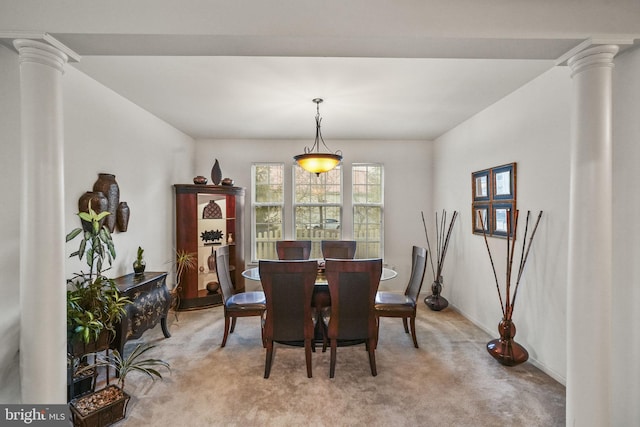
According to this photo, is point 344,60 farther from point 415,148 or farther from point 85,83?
point 415,148

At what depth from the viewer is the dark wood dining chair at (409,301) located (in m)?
3.04

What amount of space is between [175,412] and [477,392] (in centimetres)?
227

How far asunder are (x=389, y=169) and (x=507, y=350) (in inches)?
124

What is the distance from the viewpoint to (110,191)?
296 cm

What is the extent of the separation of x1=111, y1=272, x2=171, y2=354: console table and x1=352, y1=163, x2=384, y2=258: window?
9.97 ft

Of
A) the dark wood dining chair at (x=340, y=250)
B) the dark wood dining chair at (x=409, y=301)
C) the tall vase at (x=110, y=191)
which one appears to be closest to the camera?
the tall vase at (x=110, y=191)

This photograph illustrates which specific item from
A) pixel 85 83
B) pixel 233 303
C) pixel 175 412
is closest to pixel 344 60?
pixel 85 83

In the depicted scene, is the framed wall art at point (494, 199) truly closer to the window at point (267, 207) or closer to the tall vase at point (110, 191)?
the window at point (267, 207)

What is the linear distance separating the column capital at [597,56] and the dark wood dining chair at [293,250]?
10.2 feet

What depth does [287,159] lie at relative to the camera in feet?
16.6

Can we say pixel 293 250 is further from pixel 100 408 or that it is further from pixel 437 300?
pixel 100 408

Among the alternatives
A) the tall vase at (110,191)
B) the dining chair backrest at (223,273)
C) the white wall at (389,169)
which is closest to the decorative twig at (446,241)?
the white wall at (389,169)

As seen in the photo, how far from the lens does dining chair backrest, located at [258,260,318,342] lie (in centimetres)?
243

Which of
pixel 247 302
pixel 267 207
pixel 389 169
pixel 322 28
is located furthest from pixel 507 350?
pixel 267 207
